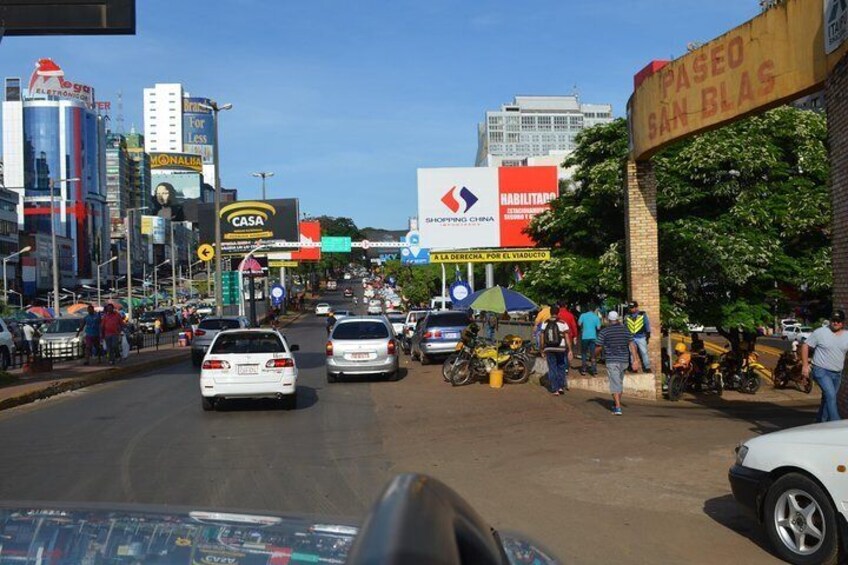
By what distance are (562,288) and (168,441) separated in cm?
1453

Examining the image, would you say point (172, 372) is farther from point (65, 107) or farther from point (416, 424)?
point (65, 107)

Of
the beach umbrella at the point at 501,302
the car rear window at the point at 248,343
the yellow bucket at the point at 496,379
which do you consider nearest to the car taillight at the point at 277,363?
the car rear window at the point at 248,343

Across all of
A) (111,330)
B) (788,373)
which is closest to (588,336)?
(788,373)

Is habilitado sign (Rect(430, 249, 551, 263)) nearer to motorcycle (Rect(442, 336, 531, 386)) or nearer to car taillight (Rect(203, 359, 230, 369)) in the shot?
motorcycle (Rect(442, 336, 531, 386))

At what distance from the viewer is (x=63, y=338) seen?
31.4 meters

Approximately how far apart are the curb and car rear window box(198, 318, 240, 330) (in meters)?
1.92

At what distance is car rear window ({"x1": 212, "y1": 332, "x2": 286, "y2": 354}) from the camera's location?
1539 centimetres

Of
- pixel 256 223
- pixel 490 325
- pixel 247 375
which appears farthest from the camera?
pixel 256 223

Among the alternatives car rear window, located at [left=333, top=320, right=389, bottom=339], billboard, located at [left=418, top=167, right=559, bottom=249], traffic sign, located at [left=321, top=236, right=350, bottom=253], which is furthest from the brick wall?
A: traffic sign, located at [left=321, top=236, right=350, bottom=253]

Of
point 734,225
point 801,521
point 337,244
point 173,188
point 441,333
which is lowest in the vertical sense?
point 801,521

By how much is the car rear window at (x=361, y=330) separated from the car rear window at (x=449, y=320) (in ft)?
17.1

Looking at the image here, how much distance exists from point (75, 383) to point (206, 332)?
8.90 m

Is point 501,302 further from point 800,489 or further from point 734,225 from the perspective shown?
point 800,489

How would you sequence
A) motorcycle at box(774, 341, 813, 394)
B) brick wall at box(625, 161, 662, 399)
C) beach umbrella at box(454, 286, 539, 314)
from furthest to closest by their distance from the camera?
beach umbrella at box(454, 286, 539, 314) → motorcycle at box(774, 341, 813, 394) → brick wall at box(625, 161, 662, 399)
